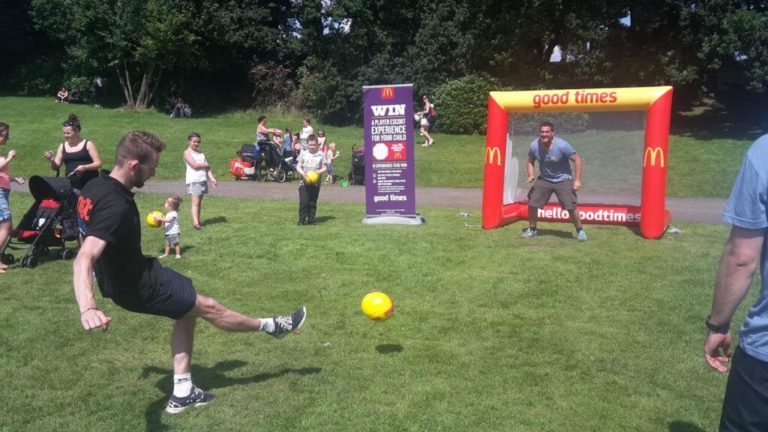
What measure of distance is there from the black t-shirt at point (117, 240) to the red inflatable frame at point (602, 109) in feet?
27.1

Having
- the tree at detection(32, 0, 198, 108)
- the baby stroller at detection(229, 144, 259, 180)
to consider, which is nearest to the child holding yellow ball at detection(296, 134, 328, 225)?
the baby stroller at detection(229, 144, 259, 180)

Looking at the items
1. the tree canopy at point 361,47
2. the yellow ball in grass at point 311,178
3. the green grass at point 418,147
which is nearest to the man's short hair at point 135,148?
the yellow ball in grass at point 311,178

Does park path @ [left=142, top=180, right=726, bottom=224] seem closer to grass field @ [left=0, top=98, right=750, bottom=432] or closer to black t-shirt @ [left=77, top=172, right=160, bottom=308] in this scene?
grass field @ [left=0, top=98, right=750, bottom=432]

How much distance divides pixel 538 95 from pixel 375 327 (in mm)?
6465

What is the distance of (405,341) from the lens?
6207 mm

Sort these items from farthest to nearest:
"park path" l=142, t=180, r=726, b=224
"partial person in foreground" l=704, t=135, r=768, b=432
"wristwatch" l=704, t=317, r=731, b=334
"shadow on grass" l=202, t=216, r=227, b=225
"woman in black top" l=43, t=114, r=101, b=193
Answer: "park path" l=142, t=180, r=726, b=224 → "shadow on grass" l=202, t=216, r=227, b=225 → "woman in black top" l=43, t=114, r=101, b=193 → "wristwatch" l=704, t=317, r=731, b=334 → "partial person in foreground" l=704, t=135, r=768, b=432

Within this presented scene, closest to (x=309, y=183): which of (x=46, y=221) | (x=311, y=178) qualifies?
(x=311, y=178)

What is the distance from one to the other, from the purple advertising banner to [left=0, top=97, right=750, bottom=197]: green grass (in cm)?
219

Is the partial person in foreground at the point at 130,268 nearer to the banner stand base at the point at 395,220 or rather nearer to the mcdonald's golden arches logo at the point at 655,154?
the banner stand base at the point at 395,220

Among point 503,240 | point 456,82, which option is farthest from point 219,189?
point 456,82

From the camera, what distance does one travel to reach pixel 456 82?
29.5 metres

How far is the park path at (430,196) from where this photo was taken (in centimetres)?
1355

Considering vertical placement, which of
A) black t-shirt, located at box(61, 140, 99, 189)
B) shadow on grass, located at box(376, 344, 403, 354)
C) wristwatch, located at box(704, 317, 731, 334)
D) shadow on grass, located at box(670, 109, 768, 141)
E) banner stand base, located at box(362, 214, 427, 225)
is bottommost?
shadow on grass, located at box(376, 344, 403, 354)

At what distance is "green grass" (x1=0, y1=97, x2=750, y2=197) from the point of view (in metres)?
12.5
